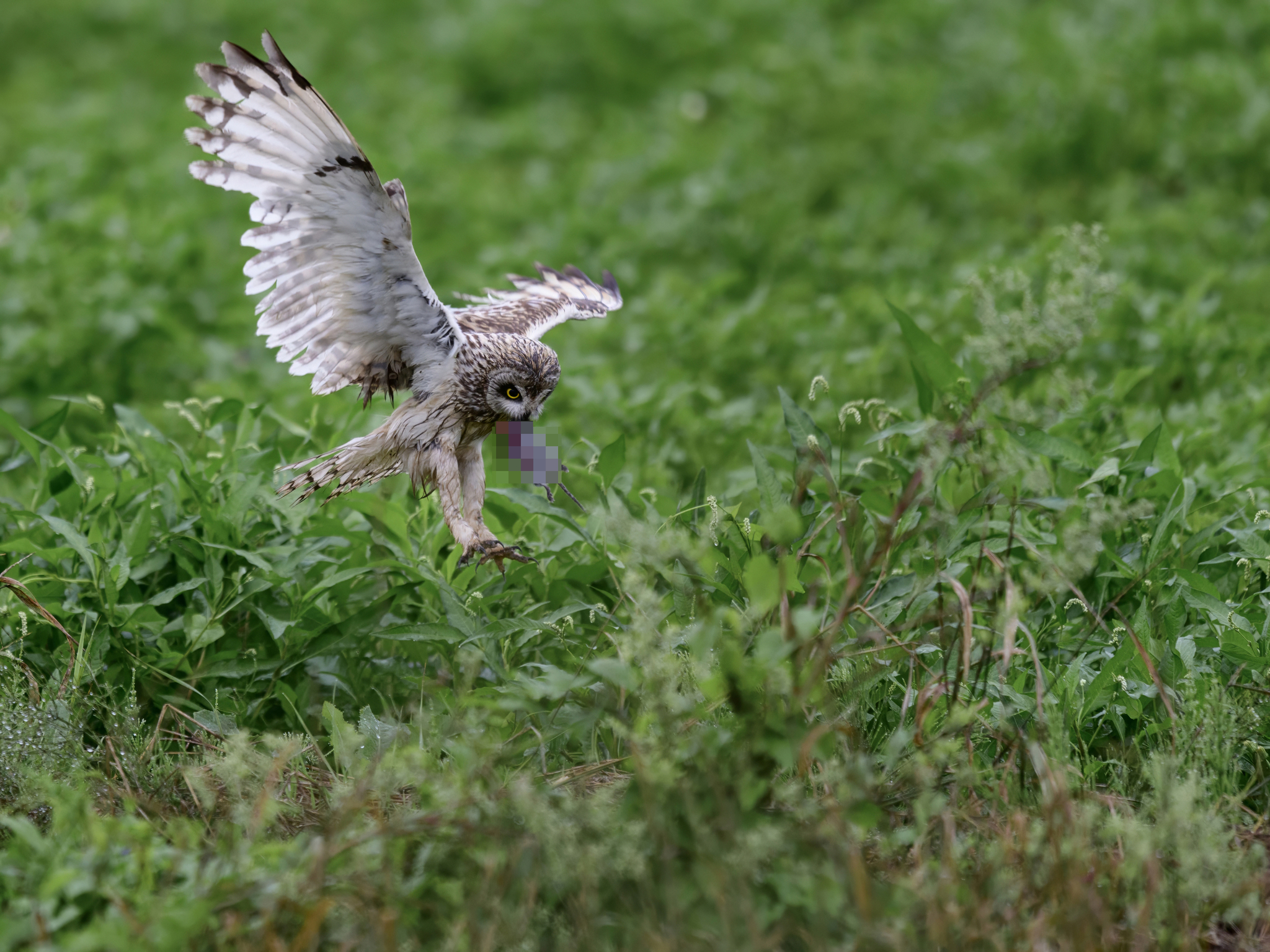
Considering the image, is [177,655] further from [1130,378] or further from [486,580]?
[1130,378]

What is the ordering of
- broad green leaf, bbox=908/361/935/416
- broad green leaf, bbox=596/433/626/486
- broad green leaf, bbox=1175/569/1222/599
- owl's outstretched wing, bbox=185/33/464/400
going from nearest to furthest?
owl's outstretched wing, bbox=185/33/464/400 → broad green leaf, bbox=1175/569/1222/599 → broad green leaf, bbox=596/433/626/486 → broad green leaf, bbox=908/361/935/416

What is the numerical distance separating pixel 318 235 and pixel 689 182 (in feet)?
17.9

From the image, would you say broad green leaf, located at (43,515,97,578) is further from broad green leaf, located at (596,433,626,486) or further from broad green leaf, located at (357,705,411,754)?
broad green leaf, located at (596,433,626,486)

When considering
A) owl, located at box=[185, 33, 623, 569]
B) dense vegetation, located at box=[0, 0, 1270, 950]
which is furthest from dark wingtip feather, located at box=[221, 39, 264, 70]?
dense vegetation, located at box=[0, 0, 1270, 950]

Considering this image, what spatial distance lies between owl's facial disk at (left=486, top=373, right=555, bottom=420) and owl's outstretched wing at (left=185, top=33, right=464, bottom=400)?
0.58 feet

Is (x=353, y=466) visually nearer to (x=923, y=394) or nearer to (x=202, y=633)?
(x=202, y=633)

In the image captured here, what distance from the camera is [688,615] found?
11.3 feet

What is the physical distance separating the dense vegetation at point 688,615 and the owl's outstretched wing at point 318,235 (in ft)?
2.16

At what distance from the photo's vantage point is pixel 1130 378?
4910 millimetres

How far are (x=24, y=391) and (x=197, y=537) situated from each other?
8.96ft

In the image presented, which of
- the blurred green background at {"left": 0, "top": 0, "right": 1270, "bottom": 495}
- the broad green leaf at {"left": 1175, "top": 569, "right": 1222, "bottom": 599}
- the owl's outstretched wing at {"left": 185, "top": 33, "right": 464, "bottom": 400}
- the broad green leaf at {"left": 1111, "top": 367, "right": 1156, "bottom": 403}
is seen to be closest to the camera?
the owl's outstretched wing at {"left": 185, "top": 33, "right": 464, "bottom": 400}

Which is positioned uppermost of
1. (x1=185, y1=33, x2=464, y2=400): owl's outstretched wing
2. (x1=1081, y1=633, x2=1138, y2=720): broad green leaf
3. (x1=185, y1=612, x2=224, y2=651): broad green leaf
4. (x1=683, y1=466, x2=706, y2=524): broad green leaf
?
(x1=185, y1=33, x2=464, y2=400): owl's outstretched wing

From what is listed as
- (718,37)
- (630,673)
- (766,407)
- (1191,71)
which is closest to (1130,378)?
(766,407)

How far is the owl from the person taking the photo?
3.15 metres
